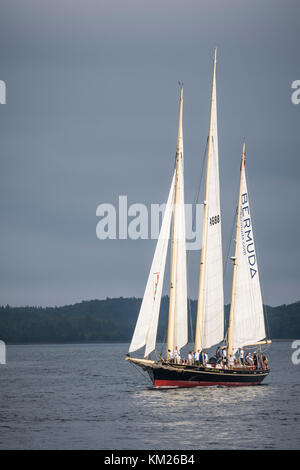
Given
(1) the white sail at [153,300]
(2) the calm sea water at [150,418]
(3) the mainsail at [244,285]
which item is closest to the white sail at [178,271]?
(1) the white sail at [153,300]

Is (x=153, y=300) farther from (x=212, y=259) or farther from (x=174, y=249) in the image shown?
(x=212, y=259)

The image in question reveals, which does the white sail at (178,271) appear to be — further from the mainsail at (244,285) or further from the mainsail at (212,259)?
the mainsail at (244,285)

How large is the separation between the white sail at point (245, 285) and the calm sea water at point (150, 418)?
14.8 feet

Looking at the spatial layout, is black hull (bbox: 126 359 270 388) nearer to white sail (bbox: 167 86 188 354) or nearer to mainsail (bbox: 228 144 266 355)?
white sail (bbox: 167 86 188 354)

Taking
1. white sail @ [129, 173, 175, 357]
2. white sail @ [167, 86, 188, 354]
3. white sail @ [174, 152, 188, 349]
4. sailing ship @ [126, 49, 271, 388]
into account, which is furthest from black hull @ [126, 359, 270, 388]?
white sail @ [174, 152, 188, 349]

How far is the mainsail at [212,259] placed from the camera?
7088cm

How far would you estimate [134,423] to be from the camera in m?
53.8

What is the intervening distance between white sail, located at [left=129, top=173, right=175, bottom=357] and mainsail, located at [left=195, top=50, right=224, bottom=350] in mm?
5000

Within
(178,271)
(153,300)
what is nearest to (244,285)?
(178,271)

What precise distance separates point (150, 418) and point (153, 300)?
39.7 feet

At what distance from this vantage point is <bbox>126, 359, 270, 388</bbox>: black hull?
65194 mm
